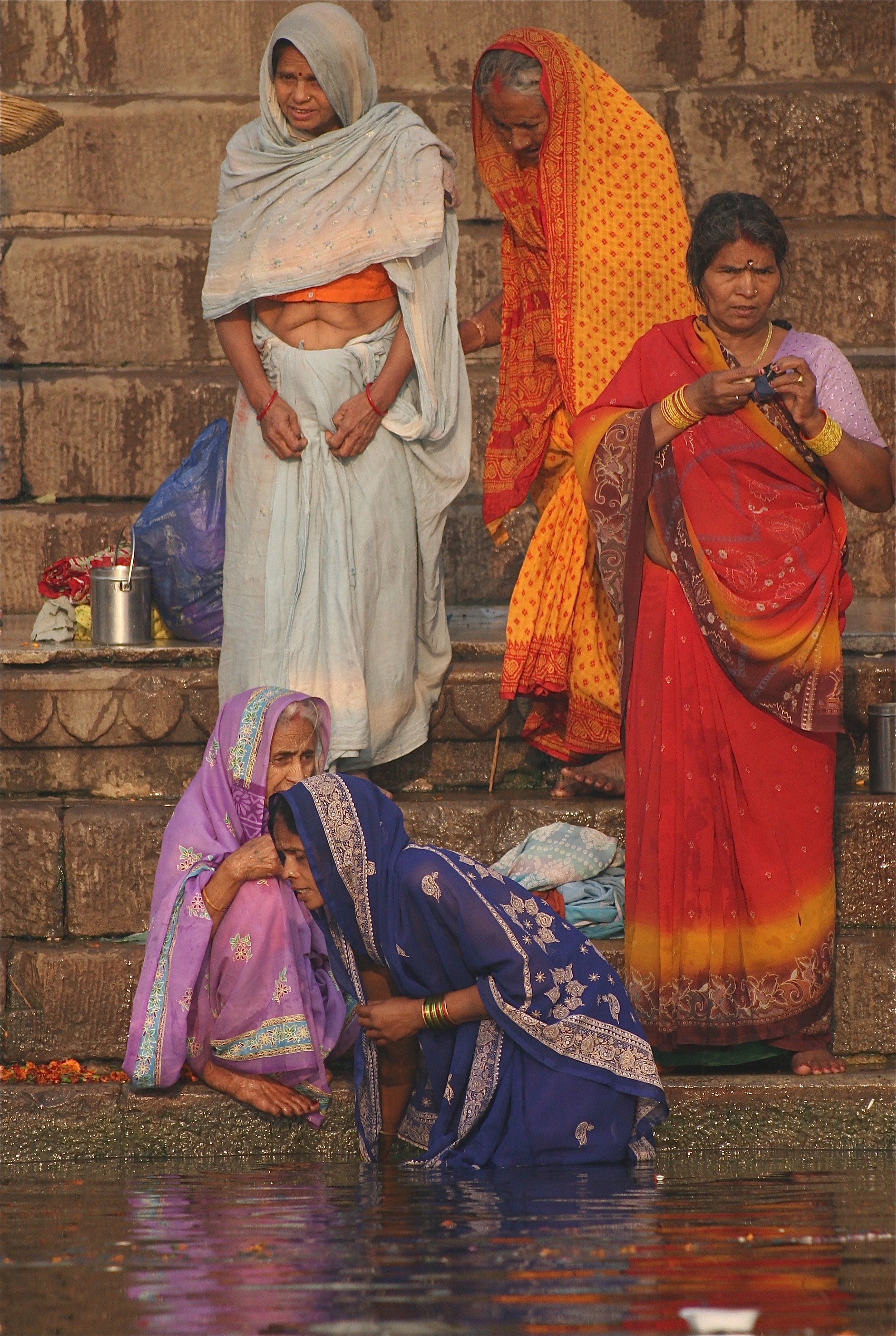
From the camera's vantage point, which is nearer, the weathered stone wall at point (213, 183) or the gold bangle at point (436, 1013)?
the gold bangle at point (436, 1013)

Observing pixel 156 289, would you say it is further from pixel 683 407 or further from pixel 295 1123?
pixel 295 1123

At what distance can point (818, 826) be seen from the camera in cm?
411

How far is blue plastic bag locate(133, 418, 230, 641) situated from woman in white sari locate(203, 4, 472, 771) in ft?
1.44

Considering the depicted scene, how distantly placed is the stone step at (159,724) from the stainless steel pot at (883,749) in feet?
0.64

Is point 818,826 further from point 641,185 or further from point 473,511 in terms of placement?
point 473,511

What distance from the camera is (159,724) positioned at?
518 centimetres

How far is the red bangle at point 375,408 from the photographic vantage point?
5.03m

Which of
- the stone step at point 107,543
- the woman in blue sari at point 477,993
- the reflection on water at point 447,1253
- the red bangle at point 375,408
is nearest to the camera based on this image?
the reflection on water at point 447,1253

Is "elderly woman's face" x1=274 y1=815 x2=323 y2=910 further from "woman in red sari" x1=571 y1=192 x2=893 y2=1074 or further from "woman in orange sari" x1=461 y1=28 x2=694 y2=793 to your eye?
"woman in orange sari" x1=461 y1=28 x2=694 y2=793

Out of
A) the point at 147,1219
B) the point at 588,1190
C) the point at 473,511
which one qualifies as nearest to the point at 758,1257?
the point at 588,1190

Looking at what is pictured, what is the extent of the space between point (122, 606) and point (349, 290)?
1.27 m

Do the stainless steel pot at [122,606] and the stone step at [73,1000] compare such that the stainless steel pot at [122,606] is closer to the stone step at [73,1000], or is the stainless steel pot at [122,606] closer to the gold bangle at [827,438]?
the stone step at [73,1000]

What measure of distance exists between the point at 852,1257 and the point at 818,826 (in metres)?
1.39

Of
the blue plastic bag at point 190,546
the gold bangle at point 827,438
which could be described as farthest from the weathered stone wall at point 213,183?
the gold bangle at point 827,438
